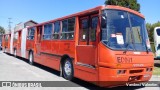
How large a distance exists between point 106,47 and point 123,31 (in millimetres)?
944

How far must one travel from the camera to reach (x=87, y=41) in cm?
938

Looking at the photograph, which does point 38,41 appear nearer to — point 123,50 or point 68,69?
point 68,69

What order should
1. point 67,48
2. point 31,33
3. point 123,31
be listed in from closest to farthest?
point 123,31 → point 67,48 → point 31,33

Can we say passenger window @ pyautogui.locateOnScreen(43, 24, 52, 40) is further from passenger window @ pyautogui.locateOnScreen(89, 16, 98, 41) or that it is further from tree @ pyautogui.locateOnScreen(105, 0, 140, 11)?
tree @ pyautogui.locateOnScreen(105, 0, 140, 11)

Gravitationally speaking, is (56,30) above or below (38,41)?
above

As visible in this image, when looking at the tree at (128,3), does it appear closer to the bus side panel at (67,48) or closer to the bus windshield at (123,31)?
the bus side panel at (67,48)

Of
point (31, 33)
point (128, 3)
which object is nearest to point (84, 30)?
point (31, 33)

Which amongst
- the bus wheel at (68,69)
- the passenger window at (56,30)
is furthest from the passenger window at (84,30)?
the passenger window at (56,30)

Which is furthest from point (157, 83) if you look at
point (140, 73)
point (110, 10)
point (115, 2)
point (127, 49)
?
→ point (115, 2)

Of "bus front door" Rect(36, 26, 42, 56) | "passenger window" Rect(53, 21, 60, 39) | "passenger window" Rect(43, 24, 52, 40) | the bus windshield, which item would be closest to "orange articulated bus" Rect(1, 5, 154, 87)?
the bus windshield

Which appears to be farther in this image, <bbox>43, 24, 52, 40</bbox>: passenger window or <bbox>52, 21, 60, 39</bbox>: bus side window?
<bbox>43, 24, 52, 40</bbox>: passenger window

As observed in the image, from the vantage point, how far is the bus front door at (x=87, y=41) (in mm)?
8719

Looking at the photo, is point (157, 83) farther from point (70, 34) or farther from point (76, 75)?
point (70, 34)

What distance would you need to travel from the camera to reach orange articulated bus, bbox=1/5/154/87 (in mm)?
7988
